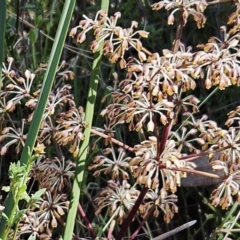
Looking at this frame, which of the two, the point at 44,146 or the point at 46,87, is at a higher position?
the point at 46,87

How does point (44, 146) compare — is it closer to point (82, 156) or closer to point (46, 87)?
point (82, 156)

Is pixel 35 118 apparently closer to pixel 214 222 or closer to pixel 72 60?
pixel 214 222

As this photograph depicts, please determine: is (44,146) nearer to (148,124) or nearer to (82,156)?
(82,156)

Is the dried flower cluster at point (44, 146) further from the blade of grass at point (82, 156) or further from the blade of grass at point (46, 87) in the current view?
the blade of grass at point (46, 87)

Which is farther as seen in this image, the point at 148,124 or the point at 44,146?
the point at 44,146

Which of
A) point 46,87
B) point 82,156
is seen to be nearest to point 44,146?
point 82,156

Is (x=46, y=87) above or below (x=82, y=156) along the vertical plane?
above

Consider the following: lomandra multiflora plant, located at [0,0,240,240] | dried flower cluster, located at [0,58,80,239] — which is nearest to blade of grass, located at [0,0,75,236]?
lomandra multiflora plant, located at [0,0,240,240]

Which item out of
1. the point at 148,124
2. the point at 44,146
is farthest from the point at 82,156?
the point at 148,124

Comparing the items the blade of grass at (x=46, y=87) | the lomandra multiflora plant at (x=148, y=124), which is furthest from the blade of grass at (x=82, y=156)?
the blade of grass at (x=46, y=87)

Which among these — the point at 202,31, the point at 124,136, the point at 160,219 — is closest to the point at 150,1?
the point at 202,31

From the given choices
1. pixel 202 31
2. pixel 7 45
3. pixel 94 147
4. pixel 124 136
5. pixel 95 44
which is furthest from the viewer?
pixel 202 31
